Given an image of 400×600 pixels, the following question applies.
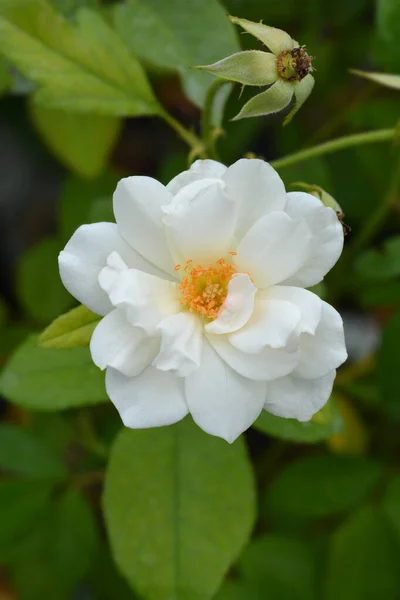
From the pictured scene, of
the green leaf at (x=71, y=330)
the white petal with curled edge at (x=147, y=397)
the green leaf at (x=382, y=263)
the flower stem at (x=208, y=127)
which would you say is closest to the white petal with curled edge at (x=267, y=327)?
the white petal with curled edge at (x=147, y=397)

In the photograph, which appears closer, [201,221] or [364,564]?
[201,221]

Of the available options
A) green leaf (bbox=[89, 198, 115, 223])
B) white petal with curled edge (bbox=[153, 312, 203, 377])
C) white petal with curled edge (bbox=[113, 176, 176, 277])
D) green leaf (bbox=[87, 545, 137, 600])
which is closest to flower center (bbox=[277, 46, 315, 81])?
white petal with curled edge (bbox=[113, 176, 176, 277])

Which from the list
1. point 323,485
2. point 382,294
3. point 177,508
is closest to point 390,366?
point 382,294

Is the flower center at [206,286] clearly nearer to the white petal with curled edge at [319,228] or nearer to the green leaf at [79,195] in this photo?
the white petal with curled edge at [319,228]

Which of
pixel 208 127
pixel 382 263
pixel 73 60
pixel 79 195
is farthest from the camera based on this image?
pixel 79 195

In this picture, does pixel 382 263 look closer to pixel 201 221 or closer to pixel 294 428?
pixel 294 428

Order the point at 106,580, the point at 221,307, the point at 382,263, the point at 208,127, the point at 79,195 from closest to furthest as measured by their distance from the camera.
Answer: the point at 221,307 < the point at 208,127 < the point at 382,263 < the point at 106,580 < the point at 79,195
